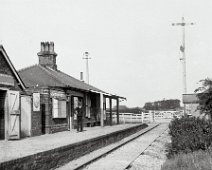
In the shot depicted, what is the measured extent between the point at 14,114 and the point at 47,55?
446 inches

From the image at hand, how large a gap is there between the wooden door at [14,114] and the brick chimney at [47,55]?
10771mm

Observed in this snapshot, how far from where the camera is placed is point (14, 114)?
16.0 m

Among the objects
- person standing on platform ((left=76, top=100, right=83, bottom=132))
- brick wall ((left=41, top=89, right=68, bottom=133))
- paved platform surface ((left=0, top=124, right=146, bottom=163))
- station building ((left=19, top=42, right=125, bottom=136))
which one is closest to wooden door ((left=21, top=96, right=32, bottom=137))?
station building ((left=19, top=42, right=125, bottom=136))

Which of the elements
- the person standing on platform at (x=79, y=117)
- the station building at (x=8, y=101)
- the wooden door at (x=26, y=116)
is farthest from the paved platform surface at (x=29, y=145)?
the person standing on platform at (x=79, y=117)

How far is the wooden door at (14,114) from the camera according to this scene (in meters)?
15.8

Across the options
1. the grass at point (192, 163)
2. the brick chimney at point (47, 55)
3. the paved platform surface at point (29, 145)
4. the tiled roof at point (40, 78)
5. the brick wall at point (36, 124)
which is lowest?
the grass at point (192, 163)

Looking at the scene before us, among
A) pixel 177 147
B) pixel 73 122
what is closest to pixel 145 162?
pixel 177 147

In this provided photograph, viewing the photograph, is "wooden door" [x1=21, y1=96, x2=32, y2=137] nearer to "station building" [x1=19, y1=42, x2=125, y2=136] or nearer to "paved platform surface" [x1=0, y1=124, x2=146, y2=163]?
"station building" [x1=19, y1=42, x2=125, y2=136]

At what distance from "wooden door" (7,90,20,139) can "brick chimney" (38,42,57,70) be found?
10.8 m

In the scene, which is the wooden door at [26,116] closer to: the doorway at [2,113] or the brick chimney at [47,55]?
the doorway at [2,113]

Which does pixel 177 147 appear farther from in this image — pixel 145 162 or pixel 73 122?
pixel 73 122

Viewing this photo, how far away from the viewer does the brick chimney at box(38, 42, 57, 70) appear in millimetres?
26938

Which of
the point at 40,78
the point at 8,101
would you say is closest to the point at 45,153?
the point at 8,101

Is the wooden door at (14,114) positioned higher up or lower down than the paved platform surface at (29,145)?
higher up
